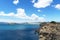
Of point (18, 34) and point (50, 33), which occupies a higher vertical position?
point (50, 33)

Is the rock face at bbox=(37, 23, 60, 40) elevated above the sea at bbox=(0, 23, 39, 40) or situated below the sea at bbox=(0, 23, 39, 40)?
above

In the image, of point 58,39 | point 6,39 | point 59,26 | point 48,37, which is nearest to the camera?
point 58,39

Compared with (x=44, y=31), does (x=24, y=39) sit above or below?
below

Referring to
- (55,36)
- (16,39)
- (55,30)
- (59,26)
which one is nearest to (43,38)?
(55,36)

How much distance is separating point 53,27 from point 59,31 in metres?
2.92

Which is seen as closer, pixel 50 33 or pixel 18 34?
pixel 50 33

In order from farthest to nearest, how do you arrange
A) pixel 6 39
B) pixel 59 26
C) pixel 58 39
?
1. pixel 6 39
2. pixel 59 26
3. pixel 58 39

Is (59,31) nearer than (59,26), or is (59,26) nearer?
(59,31)

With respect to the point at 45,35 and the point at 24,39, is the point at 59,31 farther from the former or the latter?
the point at 24,39

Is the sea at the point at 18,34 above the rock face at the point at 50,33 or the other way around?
the other way around

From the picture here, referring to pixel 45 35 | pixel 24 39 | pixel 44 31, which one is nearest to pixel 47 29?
pixel 44 31

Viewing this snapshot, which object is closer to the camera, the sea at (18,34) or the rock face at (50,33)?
the rock face at (50,33)

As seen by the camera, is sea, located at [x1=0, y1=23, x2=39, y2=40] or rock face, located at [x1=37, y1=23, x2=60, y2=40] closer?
rock face, located at [x1=37, y1=23, x2=60, y2=40]

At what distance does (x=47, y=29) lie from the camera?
50.2 metres
